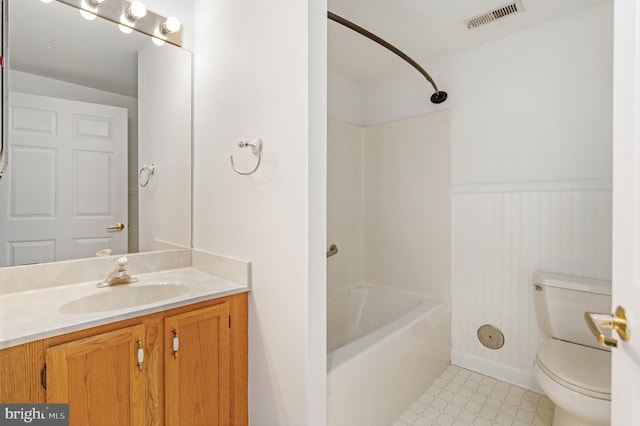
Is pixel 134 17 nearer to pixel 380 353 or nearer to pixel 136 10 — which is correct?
pixel 136 10

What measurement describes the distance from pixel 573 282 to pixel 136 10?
2.80 m

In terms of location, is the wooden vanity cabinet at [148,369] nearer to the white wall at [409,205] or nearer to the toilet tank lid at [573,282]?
the white wall at [409,205]

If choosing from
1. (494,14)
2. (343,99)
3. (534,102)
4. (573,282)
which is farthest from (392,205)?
(494,14)

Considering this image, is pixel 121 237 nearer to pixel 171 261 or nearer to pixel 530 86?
pixel 171 261

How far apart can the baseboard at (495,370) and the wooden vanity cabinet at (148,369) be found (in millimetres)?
1672

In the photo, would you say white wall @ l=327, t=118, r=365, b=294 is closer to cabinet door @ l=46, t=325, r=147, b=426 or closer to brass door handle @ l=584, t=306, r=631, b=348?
cabinet door @ l=46, t=325, r=147, b=426

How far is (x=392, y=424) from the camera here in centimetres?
172

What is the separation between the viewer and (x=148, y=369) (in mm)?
1161

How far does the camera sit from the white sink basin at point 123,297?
1.31 metres

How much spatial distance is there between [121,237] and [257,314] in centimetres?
86

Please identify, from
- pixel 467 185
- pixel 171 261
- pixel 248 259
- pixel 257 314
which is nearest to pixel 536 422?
pixel 467 185

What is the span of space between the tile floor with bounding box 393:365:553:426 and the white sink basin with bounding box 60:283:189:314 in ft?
4.71

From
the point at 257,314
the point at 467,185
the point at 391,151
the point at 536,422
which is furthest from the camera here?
the point at 391,151

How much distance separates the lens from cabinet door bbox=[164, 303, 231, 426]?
48.0 inches
